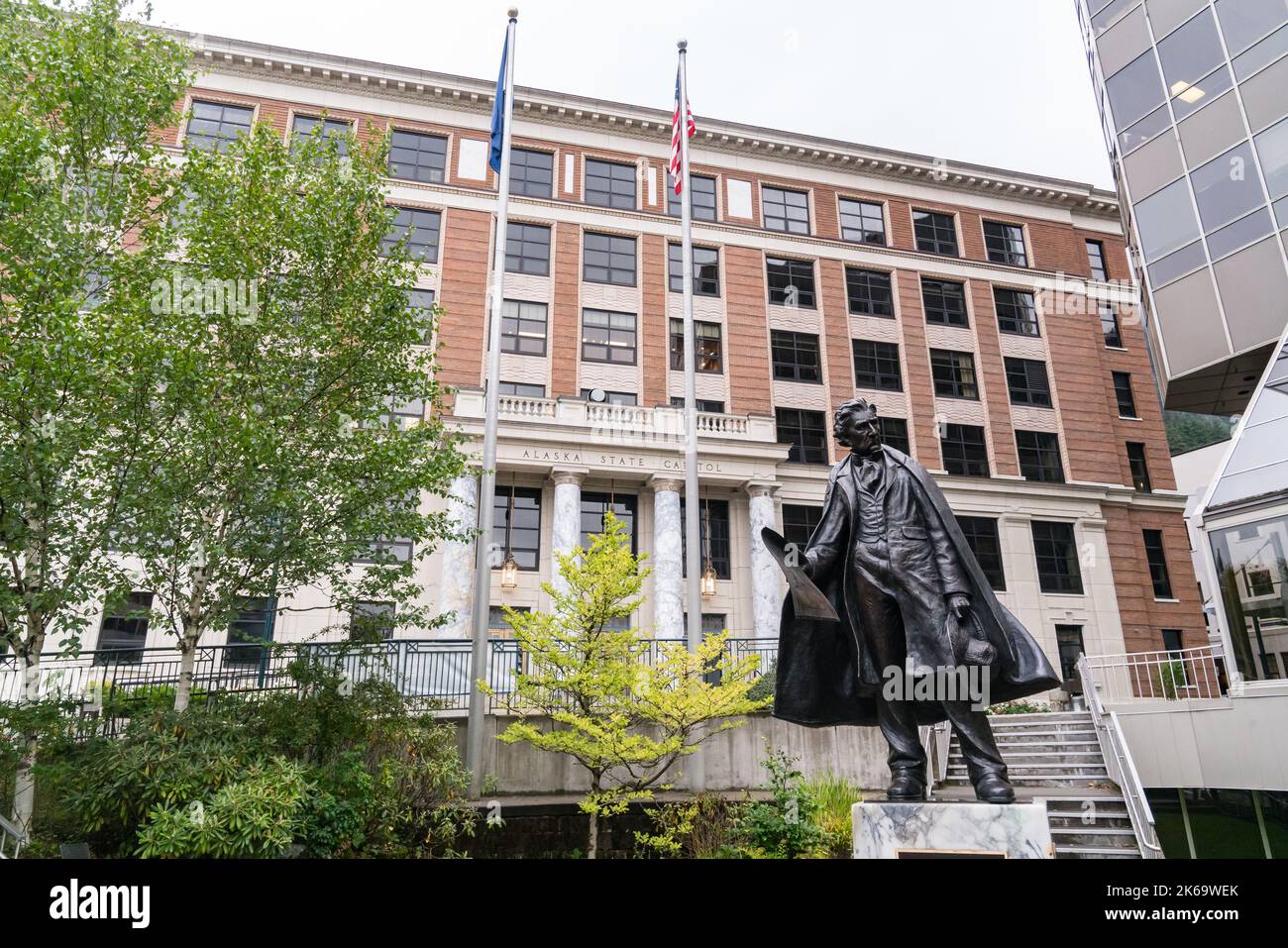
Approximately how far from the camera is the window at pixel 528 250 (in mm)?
29438

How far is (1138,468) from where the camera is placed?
1359 inches

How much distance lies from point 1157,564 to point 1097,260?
1478cm

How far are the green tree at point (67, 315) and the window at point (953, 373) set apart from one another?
29144 millimetres

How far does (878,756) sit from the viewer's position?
50.4 ft

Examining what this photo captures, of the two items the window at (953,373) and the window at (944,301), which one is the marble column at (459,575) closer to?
the window at (953,373)

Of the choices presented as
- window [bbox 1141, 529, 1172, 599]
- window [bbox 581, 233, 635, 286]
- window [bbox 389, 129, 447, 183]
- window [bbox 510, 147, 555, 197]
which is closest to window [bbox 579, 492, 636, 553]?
window [bbox 581, 233, 635, 286]

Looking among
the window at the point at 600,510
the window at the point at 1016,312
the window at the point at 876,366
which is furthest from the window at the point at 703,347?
the window at the point at 1016,312

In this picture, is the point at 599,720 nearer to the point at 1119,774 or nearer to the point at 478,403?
the point at 1119,774

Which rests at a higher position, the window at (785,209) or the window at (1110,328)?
the window at (785,209)

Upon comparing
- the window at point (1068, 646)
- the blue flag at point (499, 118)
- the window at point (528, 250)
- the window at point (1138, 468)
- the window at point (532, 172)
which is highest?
the window at point (532, 172)

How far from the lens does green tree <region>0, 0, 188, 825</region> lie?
937cm

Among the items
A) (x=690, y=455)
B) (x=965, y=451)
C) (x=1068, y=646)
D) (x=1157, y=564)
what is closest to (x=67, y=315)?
(x=690, y=455)

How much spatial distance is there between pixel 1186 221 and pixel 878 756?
16632 mm

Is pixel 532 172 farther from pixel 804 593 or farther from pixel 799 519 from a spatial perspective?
pixel 804 593
